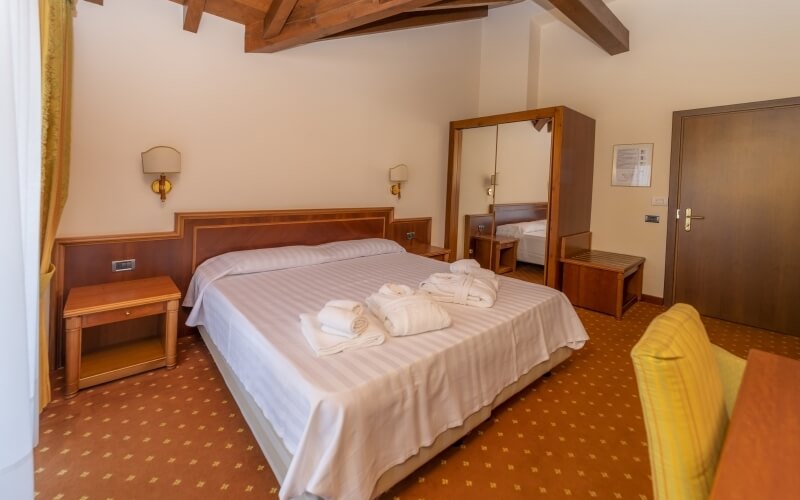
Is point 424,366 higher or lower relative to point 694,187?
lower

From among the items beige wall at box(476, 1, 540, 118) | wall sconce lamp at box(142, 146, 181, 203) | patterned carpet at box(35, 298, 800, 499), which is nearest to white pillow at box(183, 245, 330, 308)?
patterned carpet at box(35, 298, 800, 499)

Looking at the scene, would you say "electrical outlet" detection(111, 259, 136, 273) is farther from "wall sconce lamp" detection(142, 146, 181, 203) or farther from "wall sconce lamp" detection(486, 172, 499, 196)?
"wall sconce lamp" detection(486, 172, 499, 196)

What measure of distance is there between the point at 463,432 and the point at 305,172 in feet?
8.46

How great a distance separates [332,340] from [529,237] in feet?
10.4

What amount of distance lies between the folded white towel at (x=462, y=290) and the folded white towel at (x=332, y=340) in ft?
2.05

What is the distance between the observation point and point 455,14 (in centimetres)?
412

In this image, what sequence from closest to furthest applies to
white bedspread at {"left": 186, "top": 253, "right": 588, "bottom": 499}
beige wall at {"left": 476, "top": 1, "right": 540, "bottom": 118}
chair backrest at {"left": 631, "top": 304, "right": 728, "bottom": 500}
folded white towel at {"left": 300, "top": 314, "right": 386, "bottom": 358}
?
1. chair backrest at {"left": 631, "top": 304, "right": 728, "bottom": 500}
2. white bedspread at {"left": 186, "top": 253, "right": 588, "bottom": 499}
3. folded white towel at {"left": 300, "top": 314, "right": 386, "bottom": 358}
4. beige wall at {"left": 476, "top": 1, "right": 540, "bottom": 118}

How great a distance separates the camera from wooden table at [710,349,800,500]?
2.18 feet

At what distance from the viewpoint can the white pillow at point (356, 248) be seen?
331 centimetres

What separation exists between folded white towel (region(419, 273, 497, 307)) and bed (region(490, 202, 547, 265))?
6.41 feet

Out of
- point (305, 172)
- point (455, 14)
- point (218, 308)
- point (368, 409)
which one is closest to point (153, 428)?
point (218, 308)

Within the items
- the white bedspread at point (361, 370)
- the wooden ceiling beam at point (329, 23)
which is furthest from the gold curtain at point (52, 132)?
the wooden ceiling beam at point (329, 23)

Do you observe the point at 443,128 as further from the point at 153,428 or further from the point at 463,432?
the point at 153,428

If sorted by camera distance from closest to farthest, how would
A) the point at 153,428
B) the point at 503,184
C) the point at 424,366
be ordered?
the point at 424,366 < the point at 153,428 < the point at 503,184
